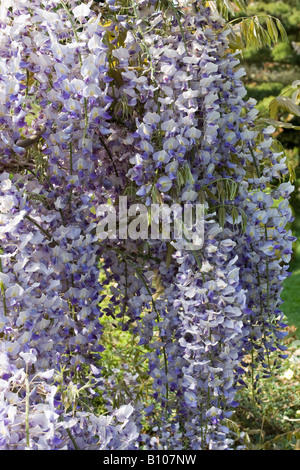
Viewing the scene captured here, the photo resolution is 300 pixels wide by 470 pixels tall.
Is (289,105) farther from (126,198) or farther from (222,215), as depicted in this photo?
(126,198)

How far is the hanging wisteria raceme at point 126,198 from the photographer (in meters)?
1.38

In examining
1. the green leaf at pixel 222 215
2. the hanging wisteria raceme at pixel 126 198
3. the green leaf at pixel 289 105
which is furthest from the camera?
the green leaf at pixel 289 105

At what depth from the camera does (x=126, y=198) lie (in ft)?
5.43

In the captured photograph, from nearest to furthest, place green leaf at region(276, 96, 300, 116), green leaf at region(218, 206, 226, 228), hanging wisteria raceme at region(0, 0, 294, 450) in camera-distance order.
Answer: hanging wisteria raceme at region(0, 0, 294, 450), green leaf at region(218, 206, 226, 228), green leaf at region(276, 96, 300, 116)

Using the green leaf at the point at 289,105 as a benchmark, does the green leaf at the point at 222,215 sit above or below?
below

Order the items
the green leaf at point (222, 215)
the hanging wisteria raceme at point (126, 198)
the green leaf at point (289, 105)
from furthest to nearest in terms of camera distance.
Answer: the green leaf at point (289, 105), the green leaf at point (222, 215), the hanging wisteria raceme at point (126, 198)

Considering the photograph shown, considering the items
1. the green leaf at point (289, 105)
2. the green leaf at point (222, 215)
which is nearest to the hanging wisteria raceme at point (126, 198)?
the green leaf at point (222, 215)

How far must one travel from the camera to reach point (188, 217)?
1502 mm

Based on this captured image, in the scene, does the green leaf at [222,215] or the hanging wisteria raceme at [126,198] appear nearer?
the hanging wisteria raceme at [126,198]

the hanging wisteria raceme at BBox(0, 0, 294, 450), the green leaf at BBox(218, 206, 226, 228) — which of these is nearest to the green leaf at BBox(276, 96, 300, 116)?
the hanging wisteria raceme at BBox(0, 0, 294, 450)

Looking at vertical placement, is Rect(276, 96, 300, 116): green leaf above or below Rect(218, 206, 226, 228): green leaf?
above

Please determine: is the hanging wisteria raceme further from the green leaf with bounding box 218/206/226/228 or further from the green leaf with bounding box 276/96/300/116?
the green leaf with bounding box 276/96/300/116

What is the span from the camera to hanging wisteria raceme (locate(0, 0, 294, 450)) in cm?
138

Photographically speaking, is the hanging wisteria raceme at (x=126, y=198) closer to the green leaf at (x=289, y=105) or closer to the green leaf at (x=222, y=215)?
the green leaf at (x=222, y=215)
